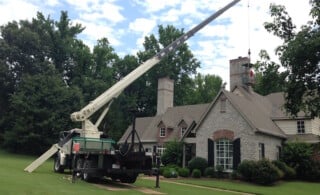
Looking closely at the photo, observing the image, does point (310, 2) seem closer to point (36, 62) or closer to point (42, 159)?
point (42, 159)

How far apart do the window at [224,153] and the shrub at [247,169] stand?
7.58 feet

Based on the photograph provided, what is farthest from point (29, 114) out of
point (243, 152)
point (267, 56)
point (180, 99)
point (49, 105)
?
point (267, 56)

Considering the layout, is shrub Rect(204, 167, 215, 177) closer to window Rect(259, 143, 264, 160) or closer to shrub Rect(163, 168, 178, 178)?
shrub Rect(163, 168, 178, 178)

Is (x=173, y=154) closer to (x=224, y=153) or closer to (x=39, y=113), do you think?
(x=224, y=153)

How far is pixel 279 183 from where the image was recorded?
25547 millimetres

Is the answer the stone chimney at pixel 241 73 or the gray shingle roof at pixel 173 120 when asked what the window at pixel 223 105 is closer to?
the gray shingle roof at pixel 173 120

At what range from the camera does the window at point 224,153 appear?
28.5 metres

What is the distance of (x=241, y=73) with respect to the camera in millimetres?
35469

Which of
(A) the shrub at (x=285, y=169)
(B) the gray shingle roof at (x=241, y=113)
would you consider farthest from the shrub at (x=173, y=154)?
(A) the shrub at (x=285, y=169)

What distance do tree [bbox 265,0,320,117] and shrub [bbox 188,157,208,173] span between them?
13440mm

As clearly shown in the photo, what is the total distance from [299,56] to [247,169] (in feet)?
41.8

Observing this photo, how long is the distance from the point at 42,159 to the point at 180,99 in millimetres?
40246

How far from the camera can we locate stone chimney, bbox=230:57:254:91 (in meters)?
35.1

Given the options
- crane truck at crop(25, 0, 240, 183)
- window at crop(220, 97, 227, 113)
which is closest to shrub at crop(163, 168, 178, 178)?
window at crop(220, 97, 227, 113)
